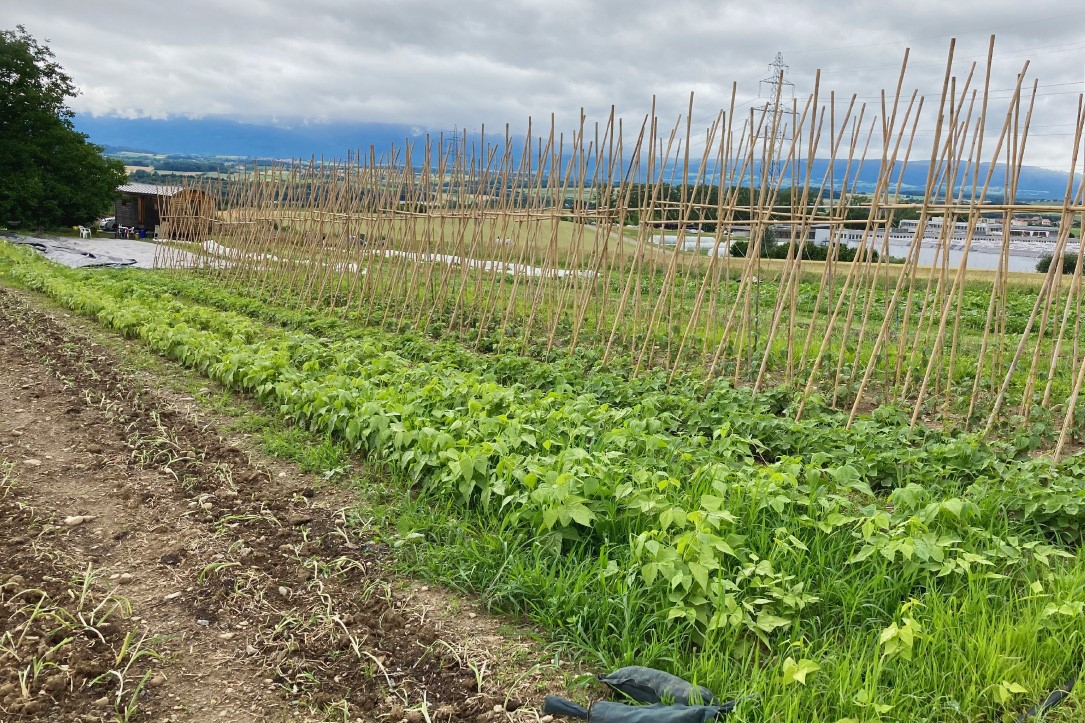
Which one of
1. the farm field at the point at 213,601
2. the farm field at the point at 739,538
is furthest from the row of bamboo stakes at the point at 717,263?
the farm field at the point at 213,601

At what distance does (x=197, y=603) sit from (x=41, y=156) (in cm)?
3430

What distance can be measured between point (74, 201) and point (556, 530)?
33.8m

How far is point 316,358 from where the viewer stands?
7105 mm

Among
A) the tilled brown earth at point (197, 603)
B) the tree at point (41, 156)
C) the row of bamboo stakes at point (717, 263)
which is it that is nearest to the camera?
the tilled brown earth at point (197, 603)

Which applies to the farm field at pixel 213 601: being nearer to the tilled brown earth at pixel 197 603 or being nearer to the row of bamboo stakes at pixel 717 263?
the tilled brown earth at pixel 197 603

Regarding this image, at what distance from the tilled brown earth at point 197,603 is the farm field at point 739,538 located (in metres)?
0.06

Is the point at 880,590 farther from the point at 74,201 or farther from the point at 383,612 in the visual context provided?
the point at 74,201

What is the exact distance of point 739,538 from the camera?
125 inches

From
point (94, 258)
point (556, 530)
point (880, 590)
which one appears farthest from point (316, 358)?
point (94, 258)

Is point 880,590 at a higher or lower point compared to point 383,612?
higher

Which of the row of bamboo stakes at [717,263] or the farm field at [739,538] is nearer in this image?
the farm field at [739,538]

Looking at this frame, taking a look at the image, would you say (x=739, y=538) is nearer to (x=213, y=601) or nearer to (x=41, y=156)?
(x=213, y=601)

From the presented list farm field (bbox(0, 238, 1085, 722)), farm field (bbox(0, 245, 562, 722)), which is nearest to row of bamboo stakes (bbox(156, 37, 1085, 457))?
farm field (bbox(0, 238, 1085, 722))

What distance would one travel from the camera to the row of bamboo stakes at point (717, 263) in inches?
212
